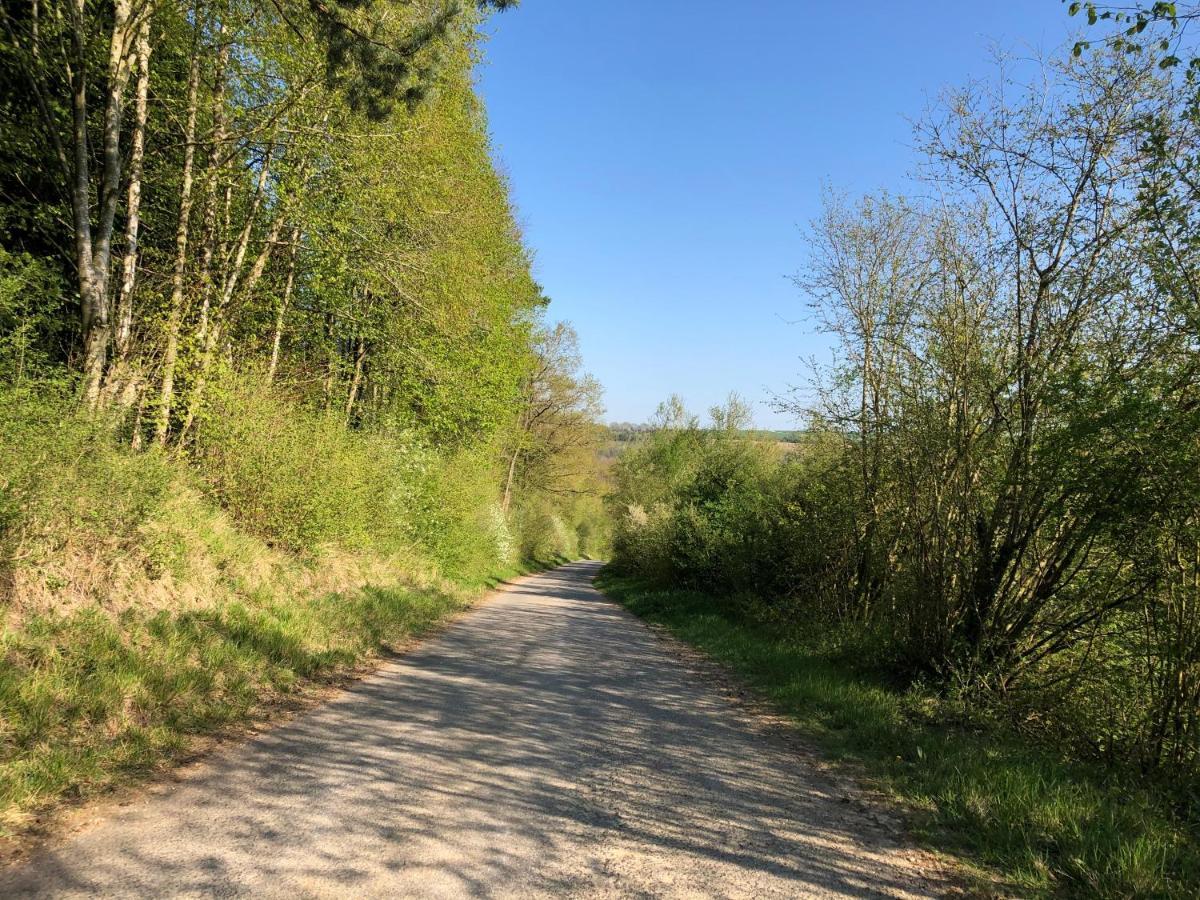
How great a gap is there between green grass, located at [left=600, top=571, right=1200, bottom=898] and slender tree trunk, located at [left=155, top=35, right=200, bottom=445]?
914 cm

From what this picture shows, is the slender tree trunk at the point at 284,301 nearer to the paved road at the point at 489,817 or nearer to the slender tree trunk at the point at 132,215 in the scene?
the slender tree trunk at the point at 132,215

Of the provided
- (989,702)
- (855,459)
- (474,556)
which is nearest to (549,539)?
(474,556)

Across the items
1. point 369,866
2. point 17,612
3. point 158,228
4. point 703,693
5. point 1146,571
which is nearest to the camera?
point 369,866

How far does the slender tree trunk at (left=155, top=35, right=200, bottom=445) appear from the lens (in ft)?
28.9

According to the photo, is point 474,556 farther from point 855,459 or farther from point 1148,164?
point 1148,164

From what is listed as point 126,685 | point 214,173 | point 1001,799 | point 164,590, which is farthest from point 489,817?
point 214,173

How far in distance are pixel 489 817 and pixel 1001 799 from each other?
3.65 metres

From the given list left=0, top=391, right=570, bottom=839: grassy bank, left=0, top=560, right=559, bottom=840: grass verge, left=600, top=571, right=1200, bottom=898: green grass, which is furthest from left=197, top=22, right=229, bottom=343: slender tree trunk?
left=600, top=571, right=1200, bottom=898: green grass

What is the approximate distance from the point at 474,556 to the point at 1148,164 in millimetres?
19515

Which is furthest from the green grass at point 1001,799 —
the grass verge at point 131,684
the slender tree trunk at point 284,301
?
the slender tree trunk at point 284,301

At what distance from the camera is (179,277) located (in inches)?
369

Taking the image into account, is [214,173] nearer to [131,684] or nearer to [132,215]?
[132,215]

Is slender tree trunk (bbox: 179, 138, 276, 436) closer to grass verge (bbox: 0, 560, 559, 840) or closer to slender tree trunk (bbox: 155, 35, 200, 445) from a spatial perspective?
slender tree trunk (bbox: 155, 35, 200, 445)

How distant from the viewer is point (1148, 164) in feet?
19.6
